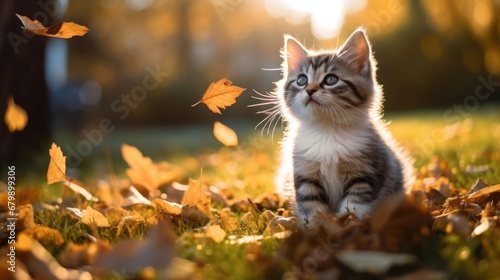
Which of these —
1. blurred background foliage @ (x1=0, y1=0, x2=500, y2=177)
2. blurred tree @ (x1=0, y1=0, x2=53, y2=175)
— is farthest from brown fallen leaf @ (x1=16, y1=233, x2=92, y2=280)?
blurred background foliage @ (x1=0, y1=0, x2=500, y2=177)

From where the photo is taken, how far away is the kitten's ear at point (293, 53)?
3.02 m

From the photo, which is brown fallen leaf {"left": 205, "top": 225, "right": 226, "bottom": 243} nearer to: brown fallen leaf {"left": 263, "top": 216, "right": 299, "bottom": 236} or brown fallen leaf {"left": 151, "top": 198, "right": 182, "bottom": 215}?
brown fallen leaf {"left": 263, "top": 216, "right": 299, "bottom": 236}

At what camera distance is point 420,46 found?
15.6 m

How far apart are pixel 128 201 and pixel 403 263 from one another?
1786mm

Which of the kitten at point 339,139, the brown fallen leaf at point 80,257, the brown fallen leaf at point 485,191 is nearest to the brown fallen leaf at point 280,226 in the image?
the kitten at point 339,139

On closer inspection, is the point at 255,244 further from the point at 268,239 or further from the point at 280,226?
the point at 280,226

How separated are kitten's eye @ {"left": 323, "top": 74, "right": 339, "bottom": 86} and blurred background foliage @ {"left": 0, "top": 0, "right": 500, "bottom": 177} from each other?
791 centimetres

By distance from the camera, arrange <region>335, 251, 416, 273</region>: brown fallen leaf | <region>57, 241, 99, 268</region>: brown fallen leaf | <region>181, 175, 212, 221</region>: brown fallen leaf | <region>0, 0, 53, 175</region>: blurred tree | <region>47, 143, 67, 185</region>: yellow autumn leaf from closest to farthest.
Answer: <region>335, 251, 416, 273</region>: brown fallen leaf
<region>57, 241, 99, 268</region>: brown fallen leaf
<region>47, 143, 67, 185</region>: yellow autumn leaf
<region>181, 175, 212, 221</region>: brown fallen leaf
<region>0, 0, 53, 175</region>: blurred tree

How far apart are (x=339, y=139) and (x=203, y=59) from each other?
59.2 feet

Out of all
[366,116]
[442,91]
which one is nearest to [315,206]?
[366,116]

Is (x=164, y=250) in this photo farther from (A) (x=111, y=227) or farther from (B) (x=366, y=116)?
(B) (x=366, y=116)

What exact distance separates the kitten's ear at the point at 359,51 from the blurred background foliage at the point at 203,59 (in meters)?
7.80

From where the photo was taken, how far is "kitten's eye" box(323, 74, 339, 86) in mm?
2765

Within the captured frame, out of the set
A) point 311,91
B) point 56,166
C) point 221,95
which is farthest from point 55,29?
point 311,91
